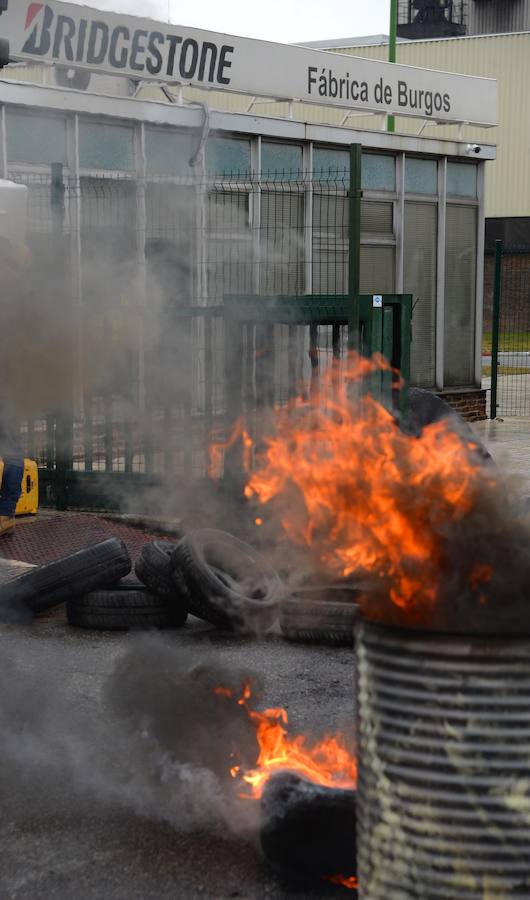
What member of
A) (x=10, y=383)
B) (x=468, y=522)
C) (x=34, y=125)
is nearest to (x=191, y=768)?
(x=468, y=522)

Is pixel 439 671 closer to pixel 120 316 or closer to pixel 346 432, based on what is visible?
pixel 346 432

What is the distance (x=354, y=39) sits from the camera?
36.9 meters

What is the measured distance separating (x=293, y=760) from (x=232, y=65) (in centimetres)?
1029

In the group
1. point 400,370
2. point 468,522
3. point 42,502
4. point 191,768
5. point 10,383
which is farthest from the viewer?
point 42,502

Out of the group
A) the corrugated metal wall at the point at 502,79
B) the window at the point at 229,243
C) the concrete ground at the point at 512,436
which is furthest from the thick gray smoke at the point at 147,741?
the corrugated metal wall at the point at 502,79

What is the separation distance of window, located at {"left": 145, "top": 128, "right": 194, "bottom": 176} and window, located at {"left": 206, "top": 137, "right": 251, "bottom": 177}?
0.86 feet

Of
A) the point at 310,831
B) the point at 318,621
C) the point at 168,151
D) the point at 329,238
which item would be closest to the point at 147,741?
the point at 310,831

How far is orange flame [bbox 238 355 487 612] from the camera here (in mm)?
3115

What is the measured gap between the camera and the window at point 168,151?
40.4ft

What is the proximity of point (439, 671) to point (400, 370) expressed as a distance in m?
5.98

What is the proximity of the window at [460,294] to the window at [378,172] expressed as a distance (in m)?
1.16

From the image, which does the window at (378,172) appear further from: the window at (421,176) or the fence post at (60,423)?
the fence post at (60,423)

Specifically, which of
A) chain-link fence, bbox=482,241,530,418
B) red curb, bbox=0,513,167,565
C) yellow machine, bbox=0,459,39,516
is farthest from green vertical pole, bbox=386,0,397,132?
red curb, bbox=0,513,167,565

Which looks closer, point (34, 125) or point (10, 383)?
point (10, 383)
